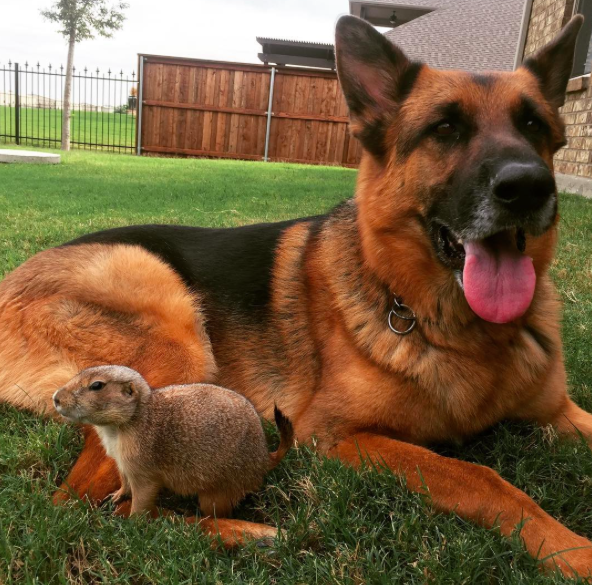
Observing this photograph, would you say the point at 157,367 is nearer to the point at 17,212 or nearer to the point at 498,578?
the point at 498,578

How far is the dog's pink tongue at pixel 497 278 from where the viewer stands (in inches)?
88.9

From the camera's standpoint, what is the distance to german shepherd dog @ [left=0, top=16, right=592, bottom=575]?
216 cm

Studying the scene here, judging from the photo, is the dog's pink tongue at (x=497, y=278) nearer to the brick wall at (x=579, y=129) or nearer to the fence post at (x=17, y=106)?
the brick wall at (x=579, y=129)

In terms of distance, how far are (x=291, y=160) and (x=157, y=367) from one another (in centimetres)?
1768

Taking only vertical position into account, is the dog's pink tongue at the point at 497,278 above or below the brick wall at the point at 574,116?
below

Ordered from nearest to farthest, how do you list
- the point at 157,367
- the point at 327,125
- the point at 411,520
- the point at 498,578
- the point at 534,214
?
1. the point at 498,578
2. the point at 411,520
3. the point at 534,214
4. the point at 157,367
5. the point at 327,125

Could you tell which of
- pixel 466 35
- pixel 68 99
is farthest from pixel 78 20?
pixel 466 35


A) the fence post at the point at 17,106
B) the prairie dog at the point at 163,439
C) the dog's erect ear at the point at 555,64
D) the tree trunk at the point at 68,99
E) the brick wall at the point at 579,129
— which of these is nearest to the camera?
the prairie dog at the point at 163,439

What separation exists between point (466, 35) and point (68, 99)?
1692 cm

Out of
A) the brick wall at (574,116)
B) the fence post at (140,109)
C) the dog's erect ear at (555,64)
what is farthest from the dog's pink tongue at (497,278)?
the fence post at (140,109)

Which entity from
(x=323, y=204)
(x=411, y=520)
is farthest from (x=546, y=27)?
(x=411, y=520)

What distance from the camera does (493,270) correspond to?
229cm

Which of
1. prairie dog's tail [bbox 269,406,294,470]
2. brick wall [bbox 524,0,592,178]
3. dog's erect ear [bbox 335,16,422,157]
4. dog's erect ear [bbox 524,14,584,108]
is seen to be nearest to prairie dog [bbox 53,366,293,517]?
prairie dog's tail [bbox 269,406,294,470]

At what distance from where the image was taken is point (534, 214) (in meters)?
2.14
